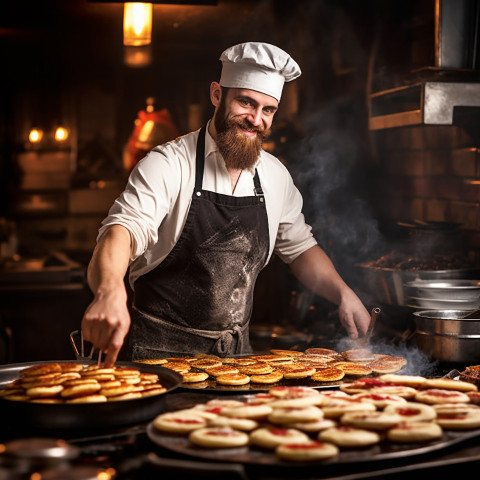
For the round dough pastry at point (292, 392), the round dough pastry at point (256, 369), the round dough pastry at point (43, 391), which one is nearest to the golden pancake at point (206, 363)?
the round dough pastry at point (256, 369)

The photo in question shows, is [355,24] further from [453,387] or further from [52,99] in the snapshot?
[52,99]

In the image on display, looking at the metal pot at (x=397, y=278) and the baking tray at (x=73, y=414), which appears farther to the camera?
the metal pot at (x=397, y=278)

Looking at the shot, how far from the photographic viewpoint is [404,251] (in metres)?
4.61

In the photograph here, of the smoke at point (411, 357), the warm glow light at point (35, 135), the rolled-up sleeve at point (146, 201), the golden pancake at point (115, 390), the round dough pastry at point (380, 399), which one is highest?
the warm glow light at point (35, 135)

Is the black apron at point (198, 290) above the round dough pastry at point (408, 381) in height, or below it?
above

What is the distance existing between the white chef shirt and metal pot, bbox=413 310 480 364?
1.06 m

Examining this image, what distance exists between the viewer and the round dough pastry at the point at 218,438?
1.64 metres

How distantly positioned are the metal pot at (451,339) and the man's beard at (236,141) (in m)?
1.16

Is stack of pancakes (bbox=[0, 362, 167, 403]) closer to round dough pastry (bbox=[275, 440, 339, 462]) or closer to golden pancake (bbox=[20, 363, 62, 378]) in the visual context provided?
golden pancake (bbox=[20, 363, 62, 378])

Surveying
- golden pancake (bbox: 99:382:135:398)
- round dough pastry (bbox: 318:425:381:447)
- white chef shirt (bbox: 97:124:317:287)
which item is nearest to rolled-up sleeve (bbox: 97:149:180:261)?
white chef shirt (bbox: 97:124:317:287)

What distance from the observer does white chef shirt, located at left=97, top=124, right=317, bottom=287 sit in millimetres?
2934

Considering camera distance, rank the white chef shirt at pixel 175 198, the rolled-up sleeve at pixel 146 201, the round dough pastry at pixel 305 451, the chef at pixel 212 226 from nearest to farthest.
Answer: the round dough pastry at pixel 305 451
the rolled-up sleeve at pixel 146 201
the white chef shirt at pixel 175 198
the chef at pixel 212 226

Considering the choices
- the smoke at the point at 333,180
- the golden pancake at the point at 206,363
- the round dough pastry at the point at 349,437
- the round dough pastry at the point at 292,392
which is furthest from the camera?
the smoke at the point at 333,180

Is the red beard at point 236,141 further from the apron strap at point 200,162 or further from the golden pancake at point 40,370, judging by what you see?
the golden pancake at point 40,370
